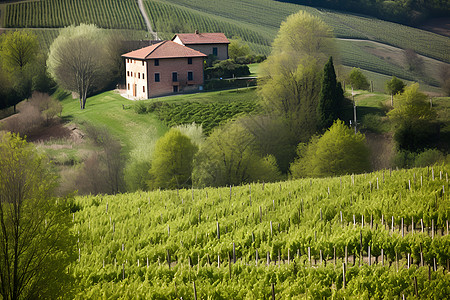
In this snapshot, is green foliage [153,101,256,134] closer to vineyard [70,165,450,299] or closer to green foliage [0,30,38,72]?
vineyard [70,165,450,299]

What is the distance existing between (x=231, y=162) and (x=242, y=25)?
6945 cm

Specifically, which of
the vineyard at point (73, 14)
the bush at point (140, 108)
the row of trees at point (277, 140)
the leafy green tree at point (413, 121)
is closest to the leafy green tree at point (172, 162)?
the row of trees at point (277, 140)

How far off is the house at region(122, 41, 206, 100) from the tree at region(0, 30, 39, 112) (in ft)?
61.6

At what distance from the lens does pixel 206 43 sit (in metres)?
70.3

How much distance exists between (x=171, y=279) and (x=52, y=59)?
196 ft

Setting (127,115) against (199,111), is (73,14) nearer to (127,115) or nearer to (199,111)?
(127,115)

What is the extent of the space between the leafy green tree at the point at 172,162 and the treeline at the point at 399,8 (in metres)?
86.9

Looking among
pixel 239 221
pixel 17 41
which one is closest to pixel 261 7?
pixel 17 41

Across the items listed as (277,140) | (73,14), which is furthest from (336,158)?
(73,14)

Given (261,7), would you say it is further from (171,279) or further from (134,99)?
(171,279)

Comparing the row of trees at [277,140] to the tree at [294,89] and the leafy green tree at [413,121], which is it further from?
the leafy green tree at [413,121]

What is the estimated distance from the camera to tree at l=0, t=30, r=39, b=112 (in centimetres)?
7344

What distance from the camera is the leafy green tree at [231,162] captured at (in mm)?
40500

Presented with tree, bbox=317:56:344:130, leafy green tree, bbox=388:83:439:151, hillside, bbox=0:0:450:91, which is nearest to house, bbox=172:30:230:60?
hillside, bbox=0:0:450:91
